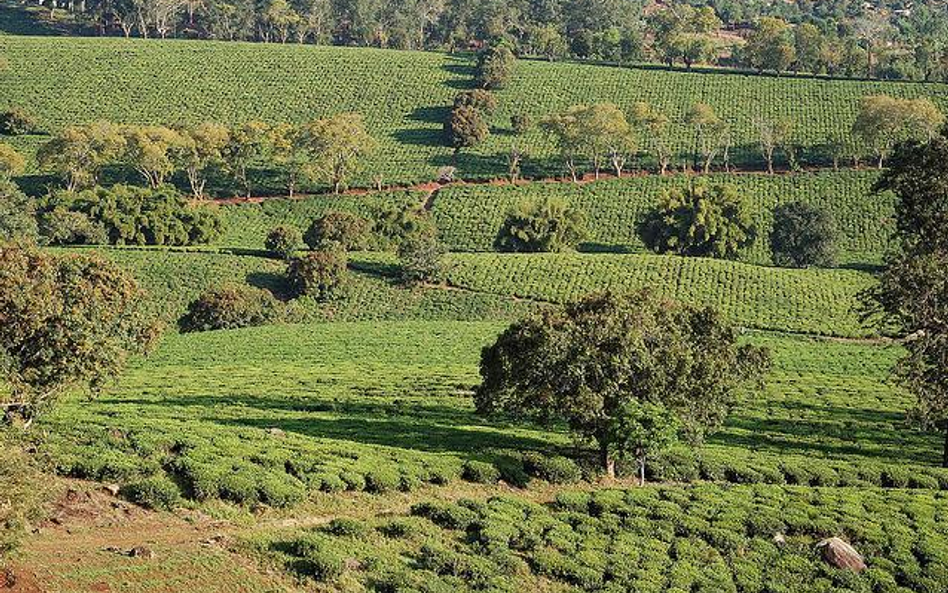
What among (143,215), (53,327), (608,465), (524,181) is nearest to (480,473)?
(608,465)

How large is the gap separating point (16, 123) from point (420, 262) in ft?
250

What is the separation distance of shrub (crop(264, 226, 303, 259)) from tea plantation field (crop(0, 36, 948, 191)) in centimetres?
3492

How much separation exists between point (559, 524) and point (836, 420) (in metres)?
26.6

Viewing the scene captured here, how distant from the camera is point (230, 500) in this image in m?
35.2

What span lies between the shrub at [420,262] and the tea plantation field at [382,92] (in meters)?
40.8

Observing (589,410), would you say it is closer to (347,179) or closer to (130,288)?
(130,288)

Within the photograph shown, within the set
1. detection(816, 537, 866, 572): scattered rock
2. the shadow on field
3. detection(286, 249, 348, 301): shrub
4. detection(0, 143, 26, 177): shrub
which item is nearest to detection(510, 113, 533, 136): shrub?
detection(286, 249, 348, 301): shrub

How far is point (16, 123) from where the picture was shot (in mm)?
148750

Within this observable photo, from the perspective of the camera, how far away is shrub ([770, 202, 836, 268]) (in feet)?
383

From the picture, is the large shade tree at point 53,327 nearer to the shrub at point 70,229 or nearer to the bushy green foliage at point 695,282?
the bushy green foliage at point 695,282

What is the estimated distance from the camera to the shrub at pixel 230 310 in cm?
8956

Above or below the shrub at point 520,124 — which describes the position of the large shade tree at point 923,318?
below

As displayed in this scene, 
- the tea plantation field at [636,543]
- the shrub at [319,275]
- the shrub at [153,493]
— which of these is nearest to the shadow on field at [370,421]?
the tea plantation field at [636,543]

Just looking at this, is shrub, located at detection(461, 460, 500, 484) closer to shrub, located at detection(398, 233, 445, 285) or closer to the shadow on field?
the shadow on field
